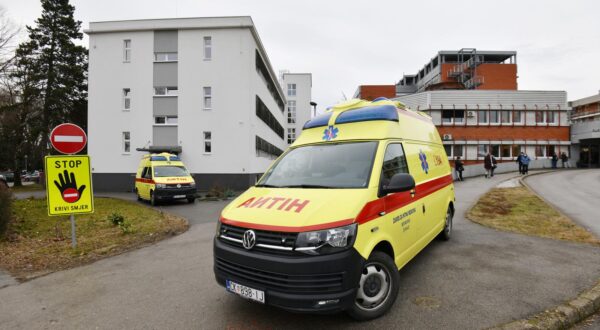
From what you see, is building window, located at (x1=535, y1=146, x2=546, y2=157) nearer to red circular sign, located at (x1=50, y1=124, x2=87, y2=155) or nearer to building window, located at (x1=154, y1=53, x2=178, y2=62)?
building window, located at (x1=154, y1=53, x2=178, y2=62)

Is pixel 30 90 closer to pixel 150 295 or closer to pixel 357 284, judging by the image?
pixel 150 295

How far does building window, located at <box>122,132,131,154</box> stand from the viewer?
23016 mm

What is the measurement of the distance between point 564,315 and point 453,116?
117ft

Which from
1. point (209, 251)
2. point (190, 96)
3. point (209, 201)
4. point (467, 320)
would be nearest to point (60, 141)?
point (209, 251)

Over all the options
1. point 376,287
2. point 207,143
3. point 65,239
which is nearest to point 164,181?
point 65,239

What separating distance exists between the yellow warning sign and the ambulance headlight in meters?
5.74

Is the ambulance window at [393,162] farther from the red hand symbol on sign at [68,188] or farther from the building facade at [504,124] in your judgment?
the building facade at [504,124]

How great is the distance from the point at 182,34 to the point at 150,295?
894 inches

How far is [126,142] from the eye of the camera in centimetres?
2309

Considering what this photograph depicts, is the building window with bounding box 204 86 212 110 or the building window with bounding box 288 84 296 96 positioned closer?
the building window with bounding box 204 86 212 110

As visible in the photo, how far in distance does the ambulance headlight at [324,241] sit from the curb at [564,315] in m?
1.70

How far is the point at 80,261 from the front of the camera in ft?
18.6

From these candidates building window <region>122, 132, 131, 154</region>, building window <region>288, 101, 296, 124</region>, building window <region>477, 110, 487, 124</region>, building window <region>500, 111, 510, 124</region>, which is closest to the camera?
building window <region>122, 132, 131, 154</region>

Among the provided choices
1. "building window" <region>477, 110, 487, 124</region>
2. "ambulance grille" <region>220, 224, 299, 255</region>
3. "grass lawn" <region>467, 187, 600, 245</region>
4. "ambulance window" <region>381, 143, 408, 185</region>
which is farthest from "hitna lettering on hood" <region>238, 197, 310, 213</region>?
"building window" <region>477, 110, 487, 124</region>
